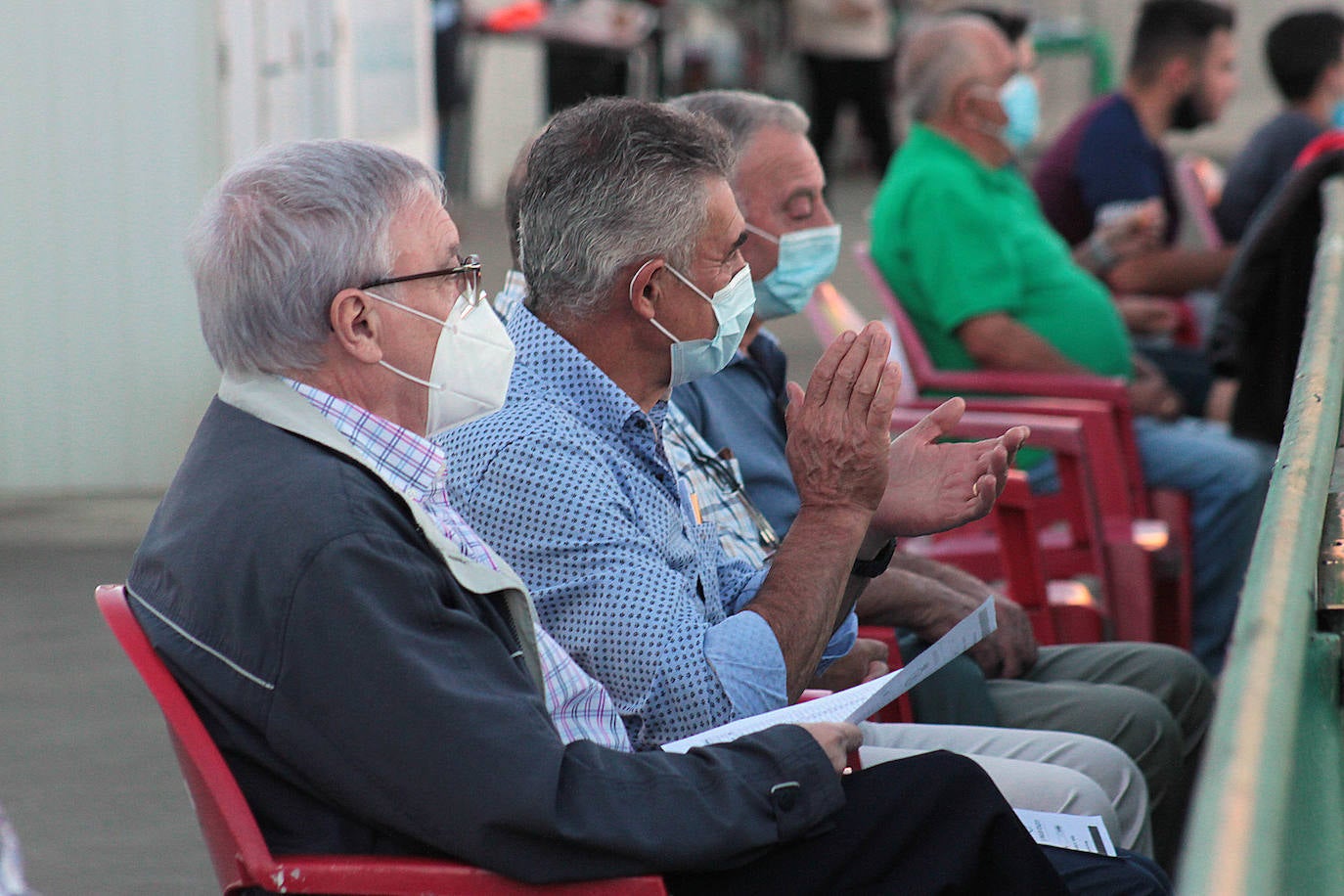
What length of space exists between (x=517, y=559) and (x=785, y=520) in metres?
0.97

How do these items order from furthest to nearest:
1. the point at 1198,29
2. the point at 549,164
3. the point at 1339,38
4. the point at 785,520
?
the point at 1339,38 → the point at 1198,29 → the point at 785,520 → the point at 549,164

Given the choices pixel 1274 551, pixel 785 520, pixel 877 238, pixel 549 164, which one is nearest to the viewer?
pixel 1274 551

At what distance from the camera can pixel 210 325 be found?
195 cm

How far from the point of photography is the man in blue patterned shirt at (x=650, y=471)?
7.13 feet

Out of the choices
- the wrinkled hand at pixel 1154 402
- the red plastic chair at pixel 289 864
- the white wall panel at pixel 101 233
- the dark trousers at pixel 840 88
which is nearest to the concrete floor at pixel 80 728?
the white wall panel at pixel 101 233

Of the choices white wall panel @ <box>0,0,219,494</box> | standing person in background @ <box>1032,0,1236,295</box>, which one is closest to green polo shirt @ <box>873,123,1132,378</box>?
standing person in background @ <box>1032,0,1236,295</box>

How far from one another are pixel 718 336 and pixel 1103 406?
2241mm

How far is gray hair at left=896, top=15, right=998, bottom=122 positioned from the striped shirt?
3149 mm

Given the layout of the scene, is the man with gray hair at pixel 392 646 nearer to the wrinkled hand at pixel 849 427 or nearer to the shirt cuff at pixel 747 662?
the shirt cuff at pixel 747 662

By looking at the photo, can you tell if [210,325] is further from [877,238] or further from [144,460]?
[144,460]

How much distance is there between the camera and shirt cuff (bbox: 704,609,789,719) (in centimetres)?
217

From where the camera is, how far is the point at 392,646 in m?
1.74

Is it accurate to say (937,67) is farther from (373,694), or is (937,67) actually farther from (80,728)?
(373,694)

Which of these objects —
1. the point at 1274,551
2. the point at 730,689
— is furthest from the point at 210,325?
the point at 1274,551
